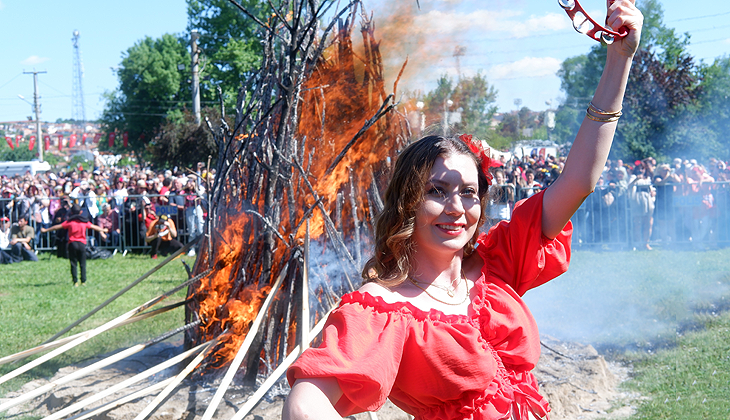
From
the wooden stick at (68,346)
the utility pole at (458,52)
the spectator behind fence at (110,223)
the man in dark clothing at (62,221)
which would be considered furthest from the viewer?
the spectator behind fence at (110,223)

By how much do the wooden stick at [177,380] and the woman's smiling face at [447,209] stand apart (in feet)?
8.19

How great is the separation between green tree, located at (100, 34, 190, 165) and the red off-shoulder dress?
44.2 m

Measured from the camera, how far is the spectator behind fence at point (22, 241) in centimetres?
1348

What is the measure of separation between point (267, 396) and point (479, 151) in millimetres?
2889

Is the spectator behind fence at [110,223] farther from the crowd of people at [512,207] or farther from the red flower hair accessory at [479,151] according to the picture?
the red flower hair accessory at [479,151]

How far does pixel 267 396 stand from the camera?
4.30 m

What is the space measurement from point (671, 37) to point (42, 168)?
3540 cm

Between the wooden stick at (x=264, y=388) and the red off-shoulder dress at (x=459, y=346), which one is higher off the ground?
the red off-shoulder dress at (x=459, y=346)

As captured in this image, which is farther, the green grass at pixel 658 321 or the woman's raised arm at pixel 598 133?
the green grass at pixel 658 321

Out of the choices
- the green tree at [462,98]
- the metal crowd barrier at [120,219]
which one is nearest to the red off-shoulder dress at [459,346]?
the green tree at [462,98]

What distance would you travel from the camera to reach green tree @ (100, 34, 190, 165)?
45.2 m

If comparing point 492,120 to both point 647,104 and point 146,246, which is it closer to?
point 146,246

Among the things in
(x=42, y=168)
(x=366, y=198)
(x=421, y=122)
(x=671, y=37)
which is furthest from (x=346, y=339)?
(x=42, y=168)

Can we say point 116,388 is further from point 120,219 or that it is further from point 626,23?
point 120,219
